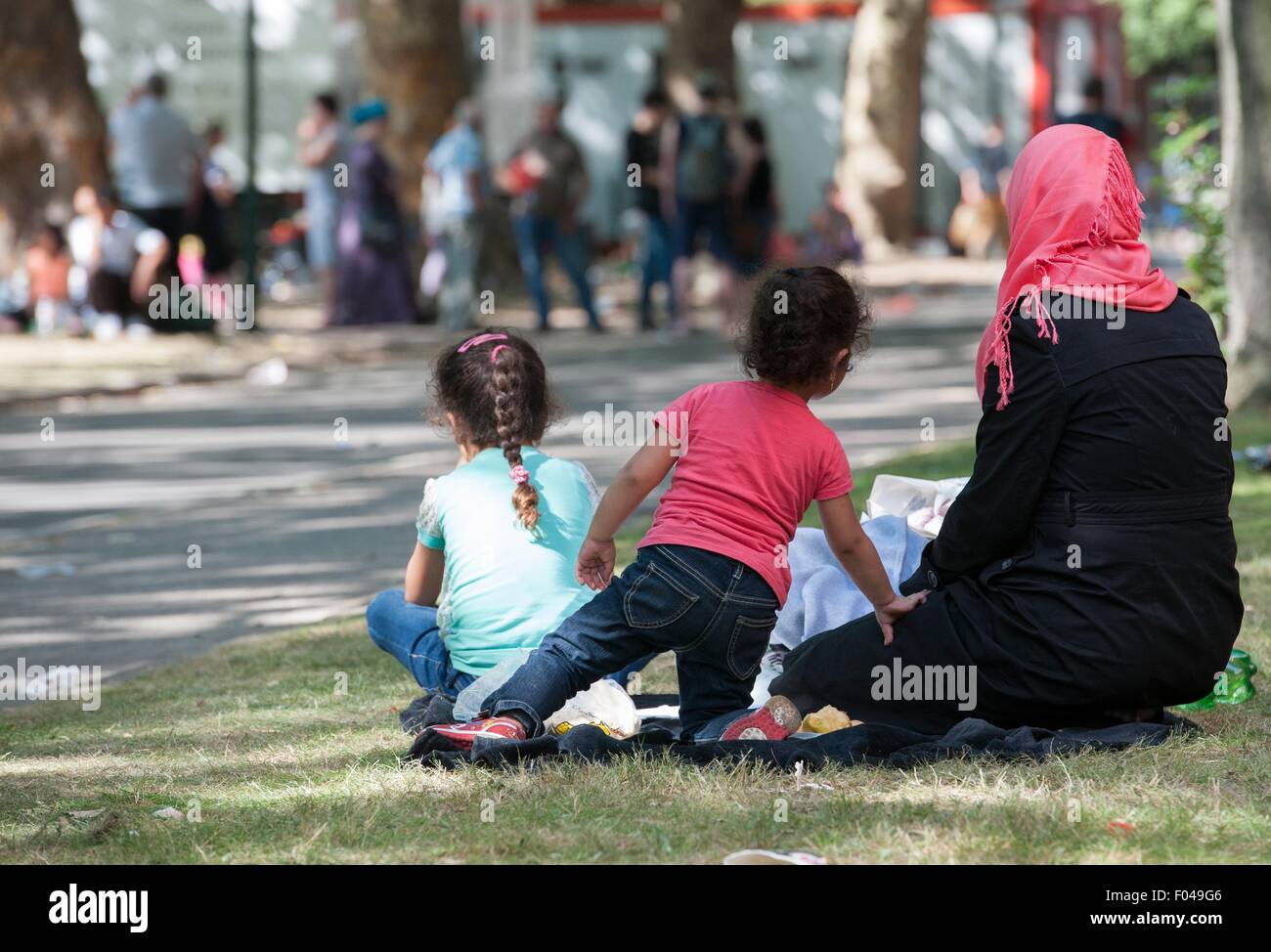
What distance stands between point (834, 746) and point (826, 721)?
286mm

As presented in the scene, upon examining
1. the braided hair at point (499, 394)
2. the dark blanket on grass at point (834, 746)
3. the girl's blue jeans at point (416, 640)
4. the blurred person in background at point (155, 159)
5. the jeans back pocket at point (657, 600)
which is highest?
the blurred person in background at point (155, 159)

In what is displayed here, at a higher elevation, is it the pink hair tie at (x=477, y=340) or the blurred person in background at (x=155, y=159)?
the blurred person in background at (x=155, y=159)

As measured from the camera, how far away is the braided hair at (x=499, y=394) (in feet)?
16.8

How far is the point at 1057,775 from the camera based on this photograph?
4359 millimetres

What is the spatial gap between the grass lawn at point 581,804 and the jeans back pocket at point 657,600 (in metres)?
0.38

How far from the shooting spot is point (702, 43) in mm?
23484

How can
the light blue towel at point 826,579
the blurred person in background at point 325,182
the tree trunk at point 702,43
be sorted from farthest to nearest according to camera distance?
the tree trunk at point 702,43 → the blurred person in background at point 325,182 → the light blue towel at point 826,579

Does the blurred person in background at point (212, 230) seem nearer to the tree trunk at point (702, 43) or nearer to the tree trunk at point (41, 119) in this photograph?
the tree trunk at point (41, 119)

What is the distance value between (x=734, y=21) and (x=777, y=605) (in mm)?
19819

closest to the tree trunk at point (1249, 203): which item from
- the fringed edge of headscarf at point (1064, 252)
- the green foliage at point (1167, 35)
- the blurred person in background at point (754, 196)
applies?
the fringed edge of headscarf at point (1064, 252)

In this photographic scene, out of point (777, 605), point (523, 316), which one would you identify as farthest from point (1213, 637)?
point (523, 316)

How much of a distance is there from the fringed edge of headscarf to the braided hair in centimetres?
124

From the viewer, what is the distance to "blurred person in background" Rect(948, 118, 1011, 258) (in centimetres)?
2655

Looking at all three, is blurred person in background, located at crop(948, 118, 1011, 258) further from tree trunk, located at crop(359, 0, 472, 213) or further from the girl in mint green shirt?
the girl in mint green shirt
